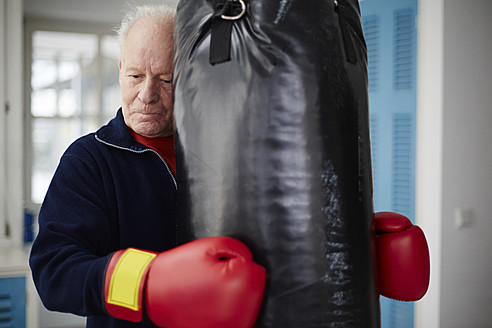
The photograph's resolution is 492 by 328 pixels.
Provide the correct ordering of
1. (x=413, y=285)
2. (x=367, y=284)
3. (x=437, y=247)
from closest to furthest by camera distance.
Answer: (x=367, y=284) → (x=413, y=285) → (x=437, y=247)

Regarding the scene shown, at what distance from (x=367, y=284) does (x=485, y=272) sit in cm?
213

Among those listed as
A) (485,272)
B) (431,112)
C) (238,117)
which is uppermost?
(431,112)

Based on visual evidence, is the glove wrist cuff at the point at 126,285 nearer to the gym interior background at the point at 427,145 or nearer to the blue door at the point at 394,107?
the gym interior background at the point at 427,145

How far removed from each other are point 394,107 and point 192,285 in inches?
84.9

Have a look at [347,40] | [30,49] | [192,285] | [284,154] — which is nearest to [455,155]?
[347,40]

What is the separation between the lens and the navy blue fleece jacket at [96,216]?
0.75 meters

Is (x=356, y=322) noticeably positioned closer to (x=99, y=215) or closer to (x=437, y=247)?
(x=99, y=215)

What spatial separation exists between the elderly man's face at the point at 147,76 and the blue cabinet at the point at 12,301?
5.86ft

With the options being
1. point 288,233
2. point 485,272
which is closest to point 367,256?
point 288,233

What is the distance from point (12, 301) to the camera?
2.43m

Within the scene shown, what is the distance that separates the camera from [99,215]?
0.88m

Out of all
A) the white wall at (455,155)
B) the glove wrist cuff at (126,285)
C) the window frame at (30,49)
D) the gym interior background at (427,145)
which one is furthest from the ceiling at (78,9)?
the glove wrist cuff at (126,285)

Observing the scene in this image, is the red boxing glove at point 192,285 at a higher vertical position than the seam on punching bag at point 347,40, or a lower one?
lower

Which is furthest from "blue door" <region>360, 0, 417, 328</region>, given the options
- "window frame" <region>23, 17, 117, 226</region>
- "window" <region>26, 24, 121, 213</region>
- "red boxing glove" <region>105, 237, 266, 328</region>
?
"red boxing glove" <region>105, 237, 266, 328</region>
